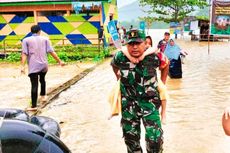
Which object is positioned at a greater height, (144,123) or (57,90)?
(144,123)

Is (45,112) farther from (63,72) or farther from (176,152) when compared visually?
(63,72)

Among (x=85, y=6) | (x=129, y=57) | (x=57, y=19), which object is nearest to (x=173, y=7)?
(x=57, y=19)

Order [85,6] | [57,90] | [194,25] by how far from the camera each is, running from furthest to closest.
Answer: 1. [194,25]
2. [85,6]
3. [57,90]

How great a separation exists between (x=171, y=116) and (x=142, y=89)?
3.41 metres

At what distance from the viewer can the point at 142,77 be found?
4.46m

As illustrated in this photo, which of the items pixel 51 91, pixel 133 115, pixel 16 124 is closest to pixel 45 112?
pixel 51 91

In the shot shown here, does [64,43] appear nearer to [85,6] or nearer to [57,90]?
[85,6]

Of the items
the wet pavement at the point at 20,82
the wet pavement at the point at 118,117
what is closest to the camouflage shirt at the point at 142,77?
the wet pavement at the point at 118,117

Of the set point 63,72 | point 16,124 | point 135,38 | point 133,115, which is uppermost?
point 135,38

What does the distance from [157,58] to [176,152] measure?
172 cm

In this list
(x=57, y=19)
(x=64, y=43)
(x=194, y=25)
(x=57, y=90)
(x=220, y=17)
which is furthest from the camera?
(x=194, y=25)

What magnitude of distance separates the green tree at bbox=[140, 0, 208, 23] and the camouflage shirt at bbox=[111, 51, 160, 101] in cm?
3559

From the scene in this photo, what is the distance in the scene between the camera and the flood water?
19.9 feet

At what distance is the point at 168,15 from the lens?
42.2 metres
